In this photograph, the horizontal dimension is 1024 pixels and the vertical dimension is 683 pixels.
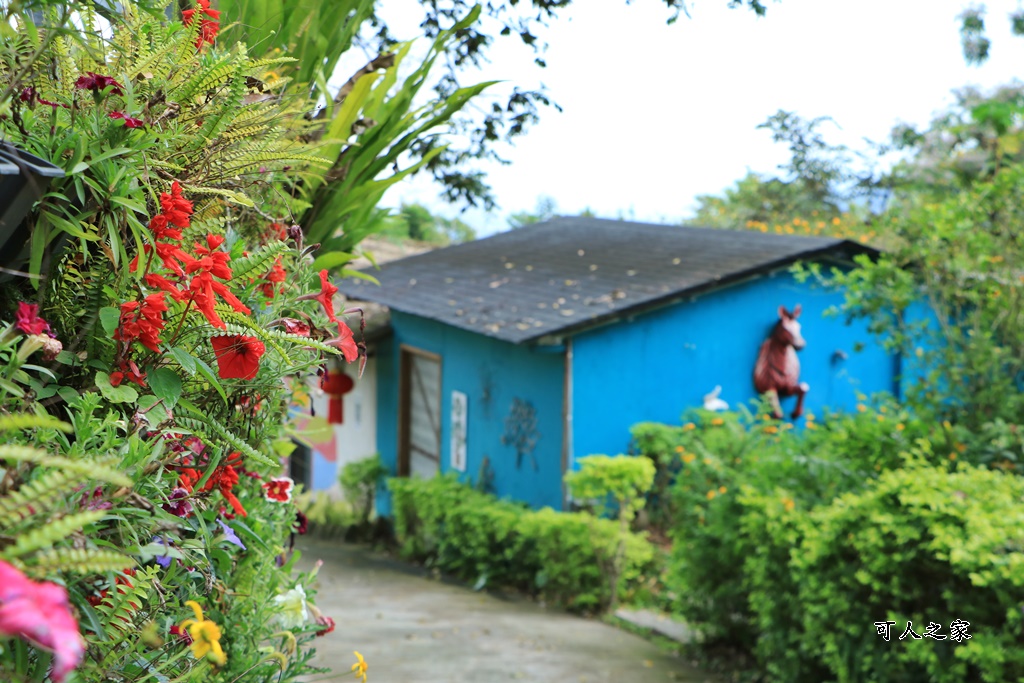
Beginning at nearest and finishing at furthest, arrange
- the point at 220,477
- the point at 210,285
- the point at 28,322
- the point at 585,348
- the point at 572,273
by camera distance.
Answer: the point at 28,322, the point at 210,285, the point at 220,477, the point at 585,348, the point at 572,273

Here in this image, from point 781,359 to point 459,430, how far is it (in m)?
4.08

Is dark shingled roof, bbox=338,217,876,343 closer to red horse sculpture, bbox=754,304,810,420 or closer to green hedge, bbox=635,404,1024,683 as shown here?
red horse sculpture, bbox=754,304,810,420

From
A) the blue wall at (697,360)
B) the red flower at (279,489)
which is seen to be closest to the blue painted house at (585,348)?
the blue wall at (697,360)

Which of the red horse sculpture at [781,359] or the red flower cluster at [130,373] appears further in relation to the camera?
the red horse sculpture at [781,359]

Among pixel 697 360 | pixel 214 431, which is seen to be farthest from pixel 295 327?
pixel 697 360

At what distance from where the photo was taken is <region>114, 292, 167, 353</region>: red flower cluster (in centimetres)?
126

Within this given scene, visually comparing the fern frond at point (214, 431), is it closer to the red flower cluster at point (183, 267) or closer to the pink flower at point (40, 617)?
the red flower cluster at point (183, 267)

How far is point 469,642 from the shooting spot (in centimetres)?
761

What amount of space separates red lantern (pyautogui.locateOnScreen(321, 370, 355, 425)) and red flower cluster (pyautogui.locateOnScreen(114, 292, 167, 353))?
439 inches

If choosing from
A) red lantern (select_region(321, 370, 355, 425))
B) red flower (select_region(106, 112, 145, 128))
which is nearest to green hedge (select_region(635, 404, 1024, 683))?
red flower (select_region(106, 112, 145, 128))

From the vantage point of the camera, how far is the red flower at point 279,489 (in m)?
2.11

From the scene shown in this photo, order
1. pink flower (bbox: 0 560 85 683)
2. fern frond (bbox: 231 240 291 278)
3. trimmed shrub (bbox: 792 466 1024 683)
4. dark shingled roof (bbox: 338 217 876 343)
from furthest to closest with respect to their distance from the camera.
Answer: dark shingled roof (bbox: 338 217 876 343) → trimmed shrub (bbox: 792 466 1024 683) → fern frond (bbox: 231 240 291 278) → pink flower (bbox: 0 560 85 683)

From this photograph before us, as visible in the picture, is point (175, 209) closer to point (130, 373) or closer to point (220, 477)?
point (130, 373)

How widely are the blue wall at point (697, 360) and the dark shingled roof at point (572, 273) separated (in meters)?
0.32
